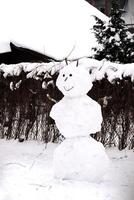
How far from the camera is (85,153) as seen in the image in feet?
15.7

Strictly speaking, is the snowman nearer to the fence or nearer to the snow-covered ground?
the snow-covered ground

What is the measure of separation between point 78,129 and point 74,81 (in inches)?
22.3

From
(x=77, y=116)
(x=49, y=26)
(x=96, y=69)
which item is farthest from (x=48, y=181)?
(x=49, y=26)

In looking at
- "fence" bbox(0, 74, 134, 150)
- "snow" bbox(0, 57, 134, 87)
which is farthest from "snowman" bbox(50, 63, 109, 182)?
"fence" bbox(0, 74, 134, 150)

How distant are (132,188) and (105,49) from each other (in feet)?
26.0

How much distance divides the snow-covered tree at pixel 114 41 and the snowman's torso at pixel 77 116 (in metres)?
7.59

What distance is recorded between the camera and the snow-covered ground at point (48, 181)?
177 inches

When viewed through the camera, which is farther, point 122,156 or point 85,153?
point 122,156

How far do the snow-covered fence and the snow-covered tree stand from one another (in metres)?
5.47

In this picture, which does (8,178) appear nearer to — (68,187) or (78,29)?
(68,187)

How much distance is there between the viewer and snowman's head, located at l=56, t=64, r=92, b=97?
480 centimetres

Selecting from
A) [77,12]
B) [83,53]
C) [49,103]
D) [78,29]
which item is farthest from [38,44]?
[49,103]

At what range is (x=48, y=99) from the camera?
694cm

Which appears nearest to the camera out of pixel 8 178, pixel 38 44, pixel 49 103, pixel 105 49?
pixel 8 178
